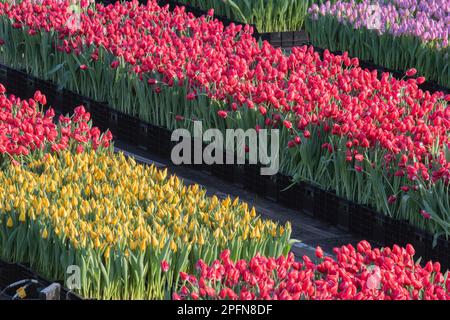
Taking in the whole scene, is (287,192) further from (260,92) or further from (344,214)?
(260,92)

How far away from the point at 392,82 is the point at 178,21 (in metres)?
2.94

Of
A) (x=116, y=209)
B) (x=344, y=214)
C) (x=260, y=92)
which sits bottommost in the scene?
(x=344, y=214)

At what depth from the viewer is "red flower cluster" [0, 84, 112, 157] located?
10.1m

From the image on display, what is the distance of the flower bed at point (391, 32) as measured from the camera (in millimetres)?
13914

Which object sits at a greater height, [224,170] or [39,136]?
[39,136]

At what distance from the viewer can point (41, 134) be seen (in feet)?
33.5

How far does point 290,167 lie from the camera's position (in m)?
10.8

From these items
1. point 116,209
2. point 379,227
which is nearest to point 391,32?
point 379,227

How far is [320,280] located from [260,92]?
408 centimetres

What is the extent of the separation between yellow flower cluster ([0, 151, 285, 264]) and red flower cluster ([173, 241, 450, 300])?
460 mm

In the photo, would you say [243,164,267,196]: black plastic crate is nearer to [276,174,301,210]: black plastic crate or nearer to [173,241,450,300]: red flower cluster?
[276,174,301,210]: black plastic crate

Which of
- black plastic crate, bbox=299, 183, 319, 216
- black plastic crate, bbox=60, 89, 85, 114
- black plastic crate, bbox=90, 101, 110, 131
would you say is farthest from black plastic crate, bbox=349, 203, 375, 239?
black plastic crate, bbox=60, 89, 85, 114

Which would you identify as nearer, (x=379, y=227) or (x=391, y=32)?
(x=379, y=227)

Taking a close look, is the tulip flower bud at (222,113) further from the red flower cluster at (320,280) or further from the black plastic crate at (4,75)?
the black plastic crate at (4,75)
